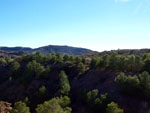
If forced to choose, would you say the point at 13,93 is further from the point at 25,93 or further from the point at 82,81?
the point at 82,81

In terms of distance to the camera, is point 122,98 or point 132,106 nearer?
point 132,106

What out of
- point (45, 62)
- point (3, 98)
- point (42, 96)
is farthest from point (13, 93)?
point (45, 62)

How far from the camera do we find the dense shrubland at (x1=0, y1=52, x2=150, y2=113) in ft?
87.4

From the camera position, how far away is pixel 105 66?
47062 mm

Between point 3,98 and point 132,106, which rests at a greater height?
Answer: point 132,106

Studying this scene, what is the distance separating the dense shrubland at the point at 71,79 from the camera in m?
26.6

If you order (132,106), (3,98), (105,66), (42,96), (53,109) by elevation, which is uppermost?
(105,66)

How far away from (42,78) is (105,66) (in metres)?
24.6

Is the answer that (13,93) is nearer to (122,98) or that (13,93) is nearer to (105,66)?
(105,66)

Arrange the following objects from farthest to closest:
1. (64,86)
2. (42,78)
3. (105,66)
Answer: (42,78) < (105,66) < (64,86)

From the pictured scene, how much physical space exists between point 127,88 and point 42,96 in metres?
24.4

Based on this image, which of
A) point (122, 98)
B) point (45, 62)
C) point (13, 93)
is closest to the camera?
point (122, 98)

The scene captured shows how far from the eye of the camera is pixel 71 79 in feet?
170

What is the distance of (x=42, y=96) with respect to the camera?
41719mm
